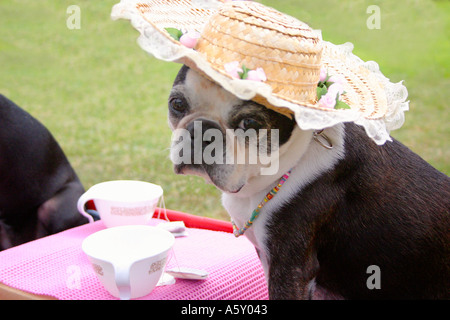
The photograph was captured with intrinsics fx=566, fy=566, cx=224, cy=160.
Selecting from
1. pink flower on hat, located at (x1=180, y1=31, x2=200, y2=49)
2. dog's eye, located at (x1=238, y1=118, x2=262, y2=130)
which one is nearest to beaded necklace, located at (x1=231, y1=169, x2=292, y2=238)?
dog's eye, located at (x1=238, y1=118, x2=262, y2=130)

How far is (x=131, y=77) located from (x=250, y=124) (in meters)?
5.19

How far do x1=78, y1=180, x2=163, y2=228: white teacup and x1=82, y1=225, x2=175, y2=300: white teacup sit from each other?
0.76 ft

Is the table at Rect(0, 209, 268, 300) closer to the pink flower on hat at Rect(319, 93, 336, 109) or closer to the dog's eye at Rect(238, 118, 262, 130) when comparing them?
the dog's eye at Rect(238, 118, 262, 130)

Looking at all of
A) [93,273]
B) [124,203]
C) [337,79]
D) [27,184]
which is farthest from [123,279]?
[27,184]

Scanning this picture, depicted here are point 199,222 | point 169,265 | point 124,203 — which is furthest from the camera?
point 199,222

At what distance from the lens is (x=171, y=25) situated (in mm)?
1535

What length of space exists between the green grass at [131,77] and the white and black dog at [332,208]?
218cm

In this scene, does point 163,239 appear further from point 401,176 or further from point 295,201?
point 401,176

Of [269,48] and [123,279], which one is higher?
[269,48]

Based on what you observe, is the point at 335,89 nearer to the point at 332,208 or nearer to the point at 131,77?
the point at 332,208

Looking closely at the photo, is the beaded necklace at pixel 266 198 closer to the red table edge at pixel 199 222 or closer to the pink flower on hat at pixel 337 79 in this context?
the pink flower on hat at pixel 337 79

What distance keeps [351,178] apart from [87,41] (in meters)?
6.30

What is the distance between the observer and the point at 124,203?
1.96 meters

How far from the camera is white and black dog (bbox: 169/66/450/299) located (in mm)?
1450
